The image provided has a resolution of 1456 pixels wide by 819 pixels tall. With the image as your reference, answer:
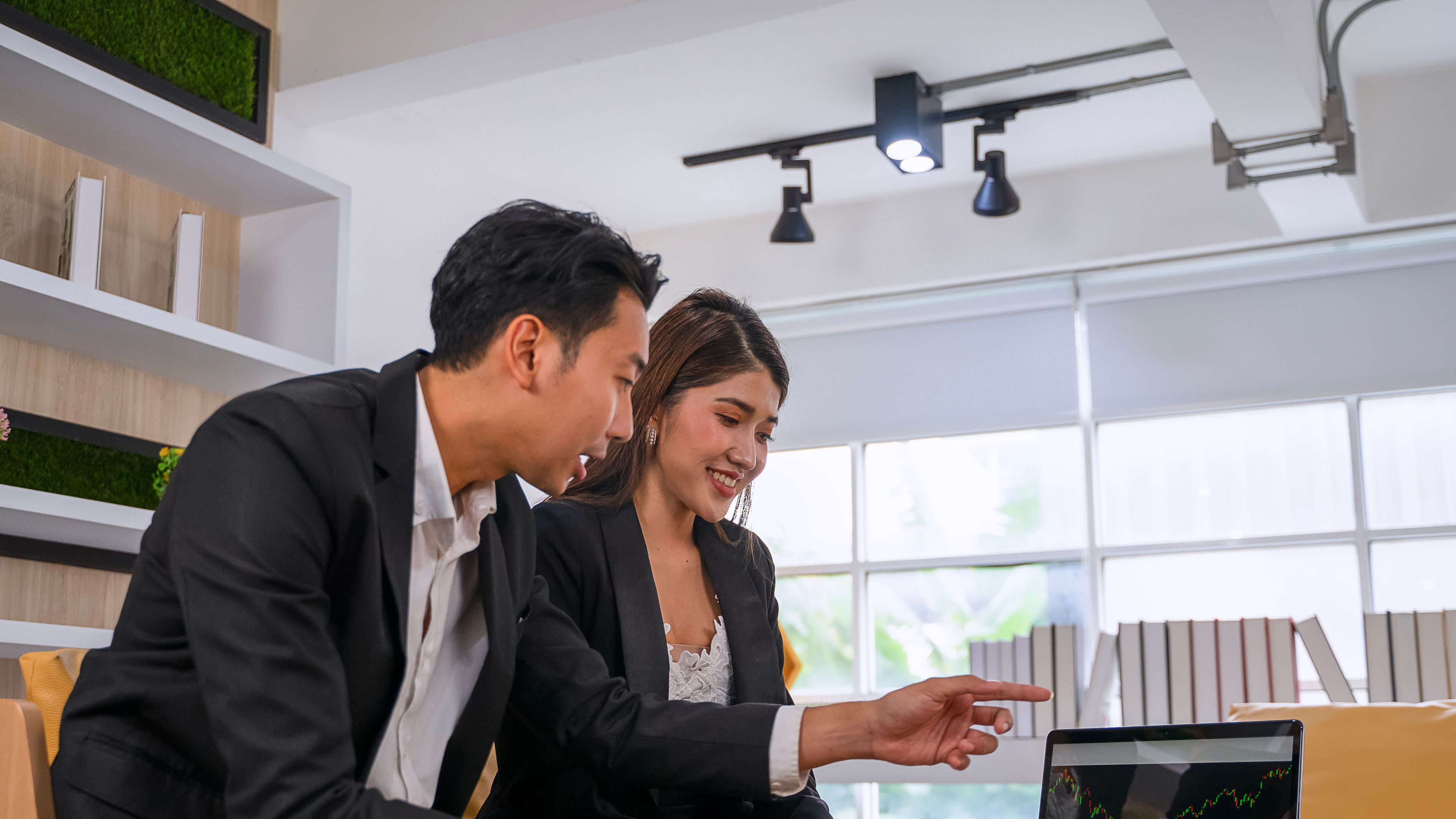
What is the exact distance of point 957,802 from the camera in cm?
488

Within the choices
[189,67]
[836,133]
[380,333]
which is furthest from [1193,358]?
[189,67]

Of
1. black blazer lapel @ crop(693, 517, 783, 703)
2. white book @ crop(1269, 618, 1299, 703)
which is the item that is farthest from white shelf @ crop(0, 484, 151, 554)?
white book @ crop(1269, 618, 1299, 703)

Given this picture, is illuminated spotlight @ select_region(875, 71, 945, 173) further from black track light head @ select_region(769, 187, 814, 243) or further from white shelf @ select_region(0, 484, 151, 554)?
white shelf @ select_region(0, 484, 151, 554)

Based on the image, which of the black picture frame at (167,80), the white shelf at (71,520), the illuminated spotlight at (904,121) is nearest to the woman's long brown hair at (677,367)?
the white shelf at (71,520)

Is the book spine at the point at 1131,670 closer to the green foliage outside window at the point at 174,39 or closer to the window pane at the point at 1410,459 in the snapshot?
the window pane at the point at 1410,459

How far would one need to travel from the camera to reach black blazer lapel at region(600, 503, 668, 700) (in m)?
1.59

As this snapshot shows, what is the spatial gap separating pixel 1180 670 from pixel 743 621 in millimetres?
2826

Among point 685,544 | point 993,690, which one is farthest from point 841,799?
point 993,690

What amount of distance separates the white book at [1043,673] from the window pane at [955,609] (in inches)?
9.3

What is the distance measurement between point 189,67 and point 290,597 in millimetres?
2699

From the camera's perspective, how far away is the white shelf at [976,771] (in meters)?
4.55

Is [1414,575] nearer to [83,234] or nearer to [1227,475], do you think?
[1227,475]

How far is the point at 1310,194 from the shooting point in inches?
163

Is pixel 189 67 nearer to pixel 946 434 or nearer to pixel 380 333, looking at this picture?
pixel 380 333
